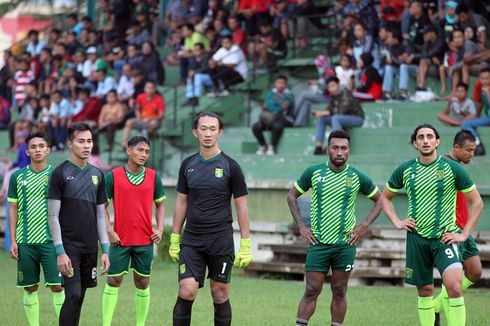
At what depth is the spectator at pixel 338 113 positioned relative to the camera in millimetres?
19922

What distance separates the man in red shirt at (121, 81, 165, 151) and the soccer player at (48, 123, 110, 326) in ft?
40.8

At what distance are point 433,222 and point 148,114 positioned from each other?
1316 centimetres

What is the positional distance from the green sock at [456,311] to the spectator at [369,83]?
35.1 ft

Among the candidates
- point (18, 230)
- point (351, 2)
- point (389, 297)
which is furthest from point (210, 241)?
point (351, 2)

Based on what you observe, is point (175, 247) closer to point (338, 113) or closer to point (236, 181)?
point (236, 181)

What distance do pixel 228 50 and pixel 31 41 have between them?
8627 millimetres

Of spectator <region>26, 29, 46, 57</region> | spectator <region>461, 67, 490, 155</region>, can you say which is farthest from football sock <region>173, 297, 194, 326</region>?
spectator <region>26, 29, 46, 57</region>

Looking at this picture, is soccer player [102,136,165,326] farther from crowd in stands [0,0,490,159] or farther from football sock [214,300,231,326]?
crowd in stands [0,0,490,159]

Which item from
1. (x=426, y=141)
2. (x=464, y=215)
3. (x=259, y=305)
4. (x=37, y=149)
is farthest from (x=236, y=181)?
(x=259, y=305)

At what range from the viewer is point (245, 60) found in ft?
78.8

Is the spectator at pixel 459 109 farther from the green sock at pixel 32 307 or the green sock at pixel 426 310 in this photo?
the green sock at pixel 32 307

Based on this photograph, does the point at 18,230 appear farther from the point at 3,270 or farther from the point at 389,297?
the point at 3,270

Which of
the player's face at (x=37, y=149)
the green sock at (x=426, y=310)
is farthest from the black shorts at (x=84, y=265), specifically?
the green sock at (x=426, y=310)

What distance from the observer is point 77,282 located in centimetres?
1037
